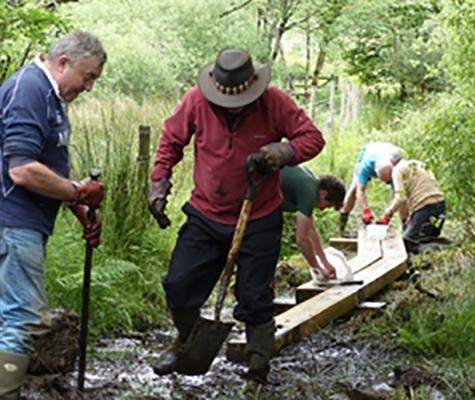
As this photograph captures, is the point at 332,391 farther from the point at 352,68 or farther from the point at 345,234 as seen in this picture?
the point at 352,68

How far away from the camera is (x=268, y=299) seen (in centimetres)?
621

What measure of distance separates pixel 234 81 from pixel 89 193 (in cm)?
129

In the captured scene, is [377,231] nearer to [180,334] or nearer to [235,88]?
[180,334]

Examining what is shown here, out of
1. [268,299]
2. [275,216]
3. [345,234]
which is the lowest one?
[345,234]

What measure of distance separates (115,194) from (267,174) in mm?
3048

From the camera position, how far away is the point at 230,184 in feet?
19.9

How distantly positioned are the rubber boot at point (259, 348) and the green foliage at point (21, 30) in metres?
2.65

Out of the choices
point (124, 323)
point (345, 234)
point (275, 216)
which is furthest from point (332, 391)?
point (345, 234)

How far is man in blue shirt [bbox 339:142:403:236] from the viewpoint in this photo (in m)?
12.1

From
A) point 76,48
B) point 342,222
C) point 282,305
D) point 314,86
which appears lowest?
point 342,222

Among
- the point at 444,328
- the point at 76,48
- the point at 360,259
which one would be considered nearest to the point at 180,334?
the point at 444,328

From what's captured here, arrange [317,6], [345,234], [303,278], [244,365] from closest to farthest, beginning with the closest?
[244,365]
[303,278]
[345,234]
[317,6]

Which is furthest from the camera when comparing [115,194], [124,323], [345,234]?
[345,234]

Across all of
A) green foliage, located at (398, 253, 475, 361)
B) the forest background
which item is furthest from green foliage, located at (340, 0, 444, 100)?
green foliage, located at (398, 253, 475, 361)
